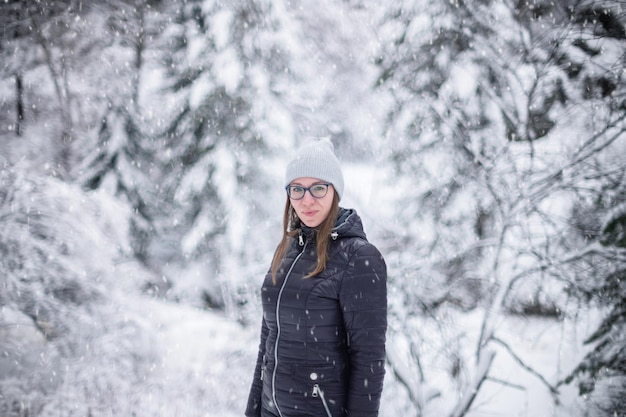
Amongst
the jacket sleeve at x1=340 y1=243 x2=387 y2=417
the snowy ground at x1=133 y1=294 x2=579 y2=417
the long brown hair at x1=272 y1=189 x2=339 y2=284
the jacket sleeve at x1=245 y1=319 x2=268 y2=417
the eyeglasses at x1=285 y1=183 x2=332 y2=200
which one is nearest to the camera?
the jacket sleeve at x1=340 y1=243 x2=387 y2=417

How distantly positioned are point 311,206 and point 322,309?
1.46ft

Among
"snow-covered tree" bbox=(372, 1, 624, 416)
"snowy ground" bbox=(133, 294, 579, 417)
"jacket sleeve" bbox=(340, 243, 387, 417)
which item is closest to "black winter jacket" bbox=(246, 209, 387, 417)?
"jacket sleeve" bbox=(340, 243, 387, 417)

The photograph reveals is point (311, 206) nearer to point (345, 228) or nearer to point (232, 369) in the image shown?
point (345, 228)

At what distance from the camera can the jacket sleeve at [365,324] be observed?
1458mm

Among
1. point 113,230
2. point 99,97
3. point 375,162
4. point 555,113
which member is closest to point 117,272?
point 113,230

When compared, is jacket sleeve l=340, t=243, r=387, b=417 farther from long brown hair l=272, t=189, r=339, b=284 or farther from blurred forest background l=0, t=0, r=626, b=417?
blurred forest background l=0, t=0, r=626, b=417

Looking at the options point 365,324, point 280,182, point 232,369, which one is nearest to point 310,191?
point 365,324

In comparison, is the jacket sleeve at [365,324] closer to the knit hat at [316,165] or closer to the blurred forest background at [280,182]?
the knit hat at [316,165]

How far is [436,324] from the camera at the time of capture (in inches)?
195

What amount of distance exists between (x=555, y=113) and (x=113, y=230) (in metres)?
6.76

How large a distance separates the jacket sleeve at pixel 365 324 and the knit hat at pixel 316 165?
40 cm

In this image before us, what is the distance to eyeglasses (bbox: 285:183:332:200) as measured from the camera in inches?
67.4

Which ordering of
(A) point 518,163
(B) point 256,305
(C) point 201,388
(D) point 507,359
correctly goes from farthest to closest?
(B) point 256,305 → (C) point 201,388 → (D) point 507,359 → (A) point 518,163

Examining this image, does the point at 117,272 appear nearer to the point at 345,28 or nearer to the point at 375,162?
the point at 375,162
